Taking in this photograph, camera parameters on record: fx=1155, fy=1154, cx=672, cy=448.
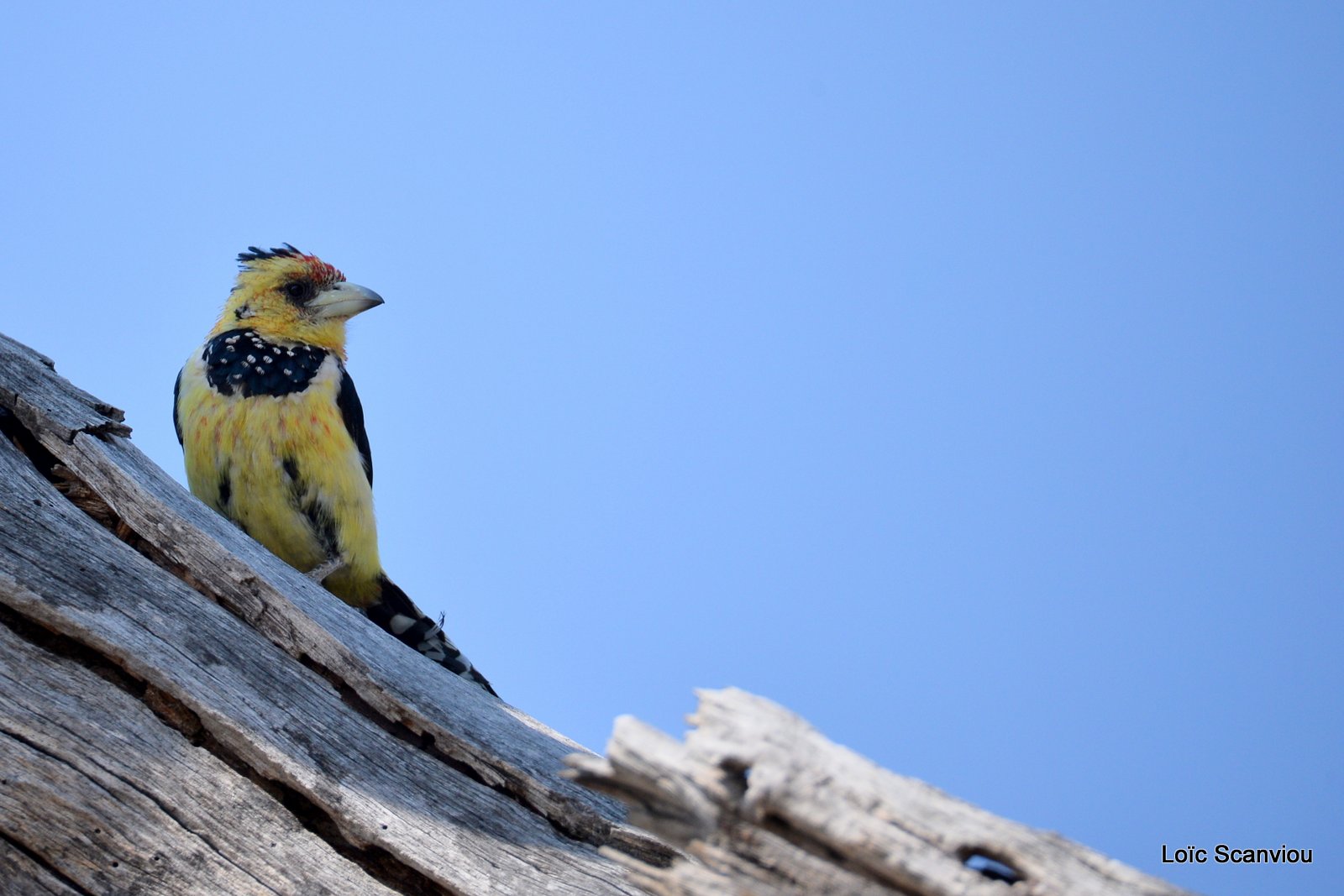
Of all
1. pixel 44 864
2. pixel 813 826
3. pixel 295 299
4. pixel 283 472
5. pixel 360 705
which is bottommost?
pixel 44 864

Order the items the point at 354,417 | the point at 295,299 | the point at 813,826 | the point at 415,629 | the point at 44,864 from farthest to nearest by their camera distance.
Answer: the point at 295,299, the point at 354,417, the point at 415,629, the point at 44,864, the point at 813,826

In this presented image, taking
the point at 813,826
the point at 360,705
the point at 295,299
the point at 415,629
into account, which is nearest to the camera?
the point at 813,826

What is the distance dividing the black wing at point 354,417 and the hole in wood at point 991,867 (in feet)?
13.5

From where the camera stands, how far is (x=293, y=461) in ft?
17.7

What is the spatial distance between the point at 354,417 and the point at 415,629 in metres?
1.14

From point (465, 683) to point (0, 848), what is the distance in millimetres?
1621

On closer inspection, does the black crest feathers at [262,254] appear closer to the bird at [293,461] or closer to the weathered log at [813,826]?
the bird at [293,461]

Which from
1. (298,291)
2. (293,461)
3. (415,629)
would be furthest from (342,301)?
(415,629)

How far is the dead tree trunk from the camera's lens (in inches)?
94.5

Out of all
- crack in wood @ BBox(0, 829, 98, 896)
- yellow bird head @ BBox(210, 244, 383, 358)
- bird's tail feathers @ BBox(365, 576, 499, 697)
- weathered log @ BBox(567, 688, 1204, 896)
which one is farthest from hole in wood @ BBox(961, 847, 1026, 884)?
yellow bird head @ BBox(210, 244, 383, 358)

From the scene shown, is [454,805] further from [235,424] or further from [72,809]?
[235,424]

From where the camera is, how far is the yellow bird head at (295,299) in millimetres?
6066

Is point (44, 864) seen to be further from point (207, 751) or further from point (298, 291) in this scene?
point (298, 291)

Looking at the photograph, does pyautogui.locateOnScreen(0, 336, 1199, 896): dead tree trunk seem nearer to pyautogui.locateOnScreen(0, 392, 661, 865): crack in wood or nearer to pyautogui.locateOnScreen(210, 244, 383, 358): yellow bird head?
pyautogui.locateOnScreen(0, 392, 661, 865): crack in wood
